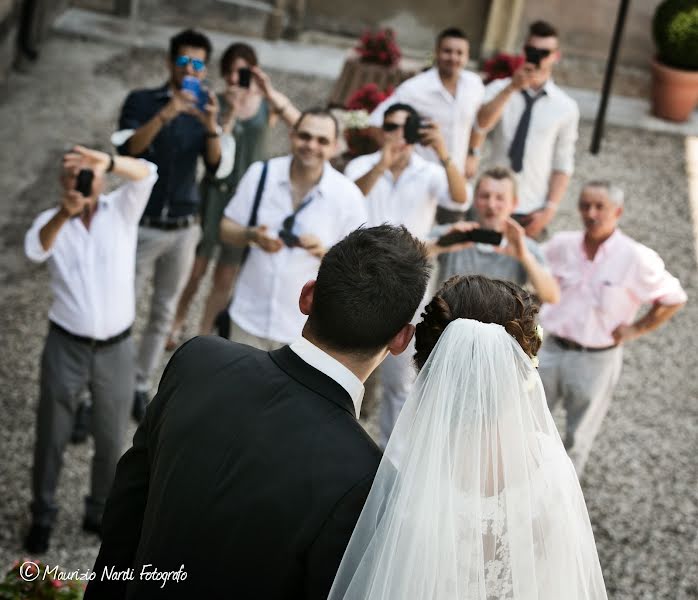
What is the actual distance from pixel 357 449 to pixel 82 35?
10276mm

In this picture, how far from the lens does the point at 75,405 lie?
470 centimetres

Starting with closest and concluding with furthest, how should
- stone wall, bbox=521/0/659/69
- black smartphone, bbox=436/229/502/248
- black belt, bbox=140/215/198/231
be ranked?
Answer: black smartphone, bbox=436/229/502/248 → black belt, bbox=140/215/198/231 → stone wall, bbox=521/0/659/69

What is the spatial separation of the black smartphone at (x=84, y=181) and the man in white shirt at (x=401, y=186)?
4.87 feet

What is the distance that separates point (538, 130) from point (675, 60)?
4.92 meters

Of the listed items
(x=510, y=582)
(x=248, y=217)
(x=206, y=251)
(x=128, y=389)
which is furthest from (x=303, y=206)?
(x=510, y=582)

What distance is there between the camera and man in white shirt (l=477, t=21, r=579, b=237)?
20.6 feet

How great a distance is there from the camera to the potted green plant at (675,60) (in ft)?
33.3

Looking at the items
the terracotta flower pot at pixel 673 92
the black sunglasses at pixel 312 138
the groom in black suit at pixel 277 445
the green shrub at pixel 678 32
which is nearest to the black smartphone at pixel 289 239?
the black sunglasses at pixel 312 138

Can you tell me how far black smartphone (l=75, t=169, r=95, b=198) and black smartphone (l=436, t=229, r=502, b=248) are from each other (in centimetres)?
159

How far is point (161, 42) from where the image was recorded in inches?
455

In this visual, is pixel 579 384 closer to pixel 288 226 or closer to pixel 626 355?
pixel 288 226

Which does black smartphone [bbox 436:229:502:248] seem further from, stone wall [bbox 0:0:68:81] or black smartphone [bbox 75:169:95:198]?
stone wall [bbox 0:0:68:81]

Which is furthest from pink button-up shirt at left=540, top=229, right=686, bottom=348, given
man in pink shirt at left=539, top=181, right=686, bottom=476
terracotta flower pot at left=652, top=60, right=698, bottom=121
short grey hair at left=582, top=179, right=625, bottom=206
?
terracotta flower pot at left=652, top=60, right=698, bottom=121
